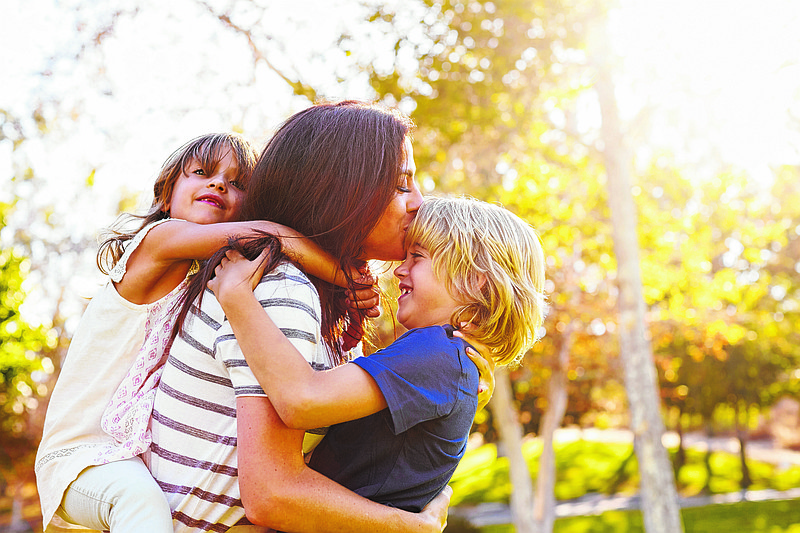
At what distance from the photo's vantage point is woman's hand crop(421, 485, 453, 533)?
5.58ft

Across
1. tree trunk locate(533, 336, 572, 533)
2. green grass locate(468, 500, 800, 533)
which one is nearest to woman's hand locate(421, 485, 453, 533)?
tree trunk locate(533, 336, 572, 533)

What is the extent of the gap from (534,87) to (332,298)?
21.7 ft

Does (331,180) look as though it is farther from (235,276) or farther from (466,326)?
(466,326)

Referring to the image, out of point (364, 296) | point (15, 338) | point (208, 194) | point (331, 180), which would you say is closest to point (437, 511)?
point (364, 296)

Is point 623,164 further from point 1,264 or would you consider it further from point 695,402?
point 695,402

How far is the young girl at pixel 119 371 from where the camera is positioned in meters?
1.71

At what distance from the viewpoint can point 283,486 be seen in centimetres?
143

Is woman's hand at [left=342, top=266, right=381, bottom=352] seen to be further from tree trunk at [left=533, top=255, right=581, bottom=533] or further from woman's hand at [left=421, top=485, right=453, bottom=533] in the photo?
tree trunk at [left=533, top=255, right=581, bottom=533]

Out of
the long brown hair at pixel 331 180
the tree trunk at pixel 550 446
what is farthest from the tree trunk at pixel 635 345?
the long brown hair at pixel 331 180

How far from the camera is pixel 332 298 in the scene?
1805 mm

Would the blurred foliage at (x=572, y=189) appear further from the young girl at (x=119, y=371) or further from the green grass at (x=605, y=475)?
the green grass at (x=605, y=475)

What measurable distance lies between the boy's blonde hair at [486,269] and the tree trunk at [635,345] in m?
→ 6.36

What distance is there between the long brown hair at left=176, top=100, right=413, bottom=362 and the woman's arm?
341 millimetres

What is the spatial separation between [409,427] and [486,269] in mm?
592
